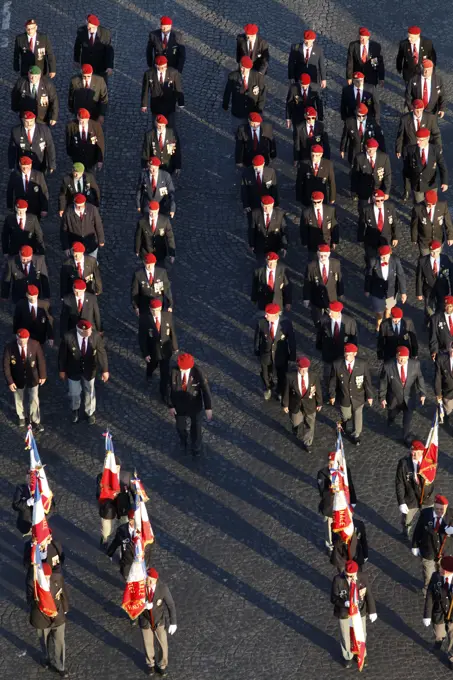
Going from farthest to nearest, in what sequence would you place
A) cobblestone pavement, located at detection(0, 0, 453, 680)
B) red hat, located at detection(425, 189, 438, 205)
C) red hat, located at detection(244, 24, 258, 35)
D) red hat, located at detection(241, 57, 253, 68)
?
1. red hat, located at detection(244, 24, 258, 35)
2. red hat, located at detection(241, 57, 253, 68)
3. red hat, located at detection(425, 189, 438, 205)
4. cobblestone pavement, located at detection(0, 0, 453, 680)

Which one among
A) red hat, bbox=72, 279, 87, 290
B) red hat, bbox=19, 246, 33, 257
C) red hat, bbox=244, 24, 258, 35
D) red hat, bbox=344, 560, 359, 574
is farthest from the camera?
red hat, bbox=244, 24, 258, 35

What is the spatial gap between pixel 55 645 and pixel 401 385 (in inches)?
265

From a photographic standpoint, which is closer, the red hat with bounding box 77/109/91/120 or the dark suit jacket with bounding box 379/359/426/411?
the dark suit jacket with bounding box 379/359/426/411

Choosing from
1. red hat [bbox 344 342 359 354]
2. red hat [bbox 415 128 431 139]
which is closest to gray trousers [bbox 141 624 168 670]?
red hat [bbox 344 342 359 354]

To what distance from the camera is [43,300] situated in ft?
102

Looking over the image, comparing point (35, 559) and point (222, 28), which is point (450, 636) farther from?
point (222, 28)

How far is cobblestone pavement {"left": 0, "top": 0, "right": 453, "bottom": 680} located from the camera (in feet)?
89.2

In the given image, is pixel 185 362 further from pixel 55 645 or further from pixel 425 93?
pixel 425 93

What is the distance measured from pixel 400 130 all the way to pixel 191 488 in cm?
837

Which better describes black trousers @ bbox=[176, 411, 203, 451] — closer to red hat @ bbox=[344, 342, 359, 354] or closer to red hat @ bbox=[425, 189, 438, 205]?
red hat @ bbox=[344, 342, 359, 354]

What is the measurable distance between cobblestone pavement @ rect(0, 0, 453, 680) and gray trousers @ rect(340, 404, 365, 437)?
0.76 ft

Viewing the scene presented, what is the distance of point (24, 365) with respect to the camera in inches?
1184

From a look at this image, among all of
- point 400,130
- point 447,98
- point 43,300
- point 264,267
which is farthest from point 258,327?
point 447,98

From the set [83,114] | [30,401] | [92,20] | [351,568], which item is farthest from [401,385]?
[92,20]
